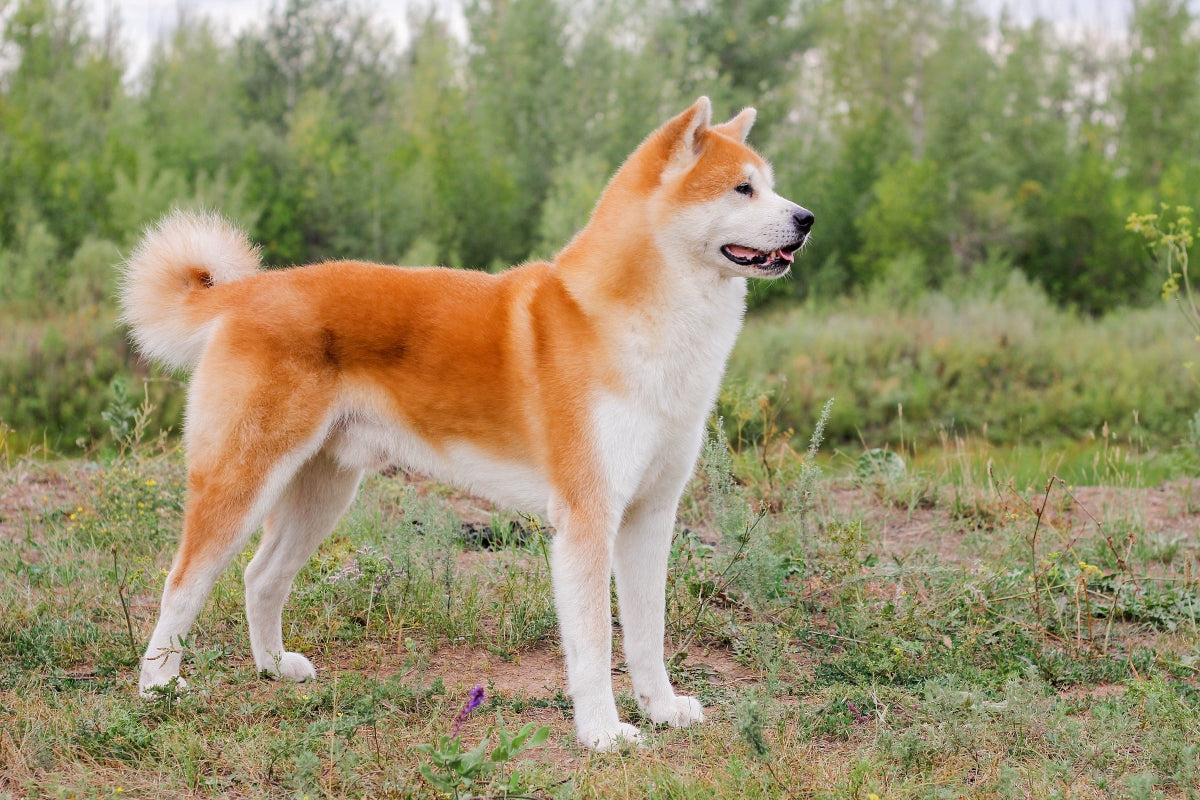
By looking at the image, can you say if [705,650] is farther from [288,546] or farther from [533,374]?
[288,546]

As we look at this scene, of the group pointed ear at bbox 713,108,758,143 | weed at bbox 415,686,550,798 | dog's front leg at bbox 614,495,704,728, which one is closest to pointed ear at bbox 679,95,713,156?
pointed ear at bbox 713,108,758,143

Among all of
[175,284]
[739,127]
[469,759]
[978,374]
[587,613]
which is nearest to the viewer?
[469,759]

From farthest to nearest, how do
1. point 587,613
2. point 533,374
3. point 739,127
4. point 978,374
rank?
point 978,374 < point 739,127 < point 533,374 < point 587,613

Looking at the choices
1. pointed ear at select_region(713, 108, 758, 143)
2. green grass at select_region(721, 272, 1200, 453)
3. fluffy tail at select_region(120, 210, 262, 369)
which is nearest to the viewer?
pointed ear at select_region(713, 108, 758, 143)

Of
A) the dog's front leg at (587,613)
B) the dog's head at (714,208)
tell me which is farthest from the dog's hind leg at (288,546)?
the dog's head at (714,208)

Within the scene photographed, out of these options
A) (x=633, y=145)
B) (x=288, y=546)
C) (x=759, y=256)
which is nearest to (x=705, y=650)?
(x=288, y=546)

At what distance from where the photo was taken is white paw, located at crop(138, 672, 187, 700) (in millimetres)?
3699

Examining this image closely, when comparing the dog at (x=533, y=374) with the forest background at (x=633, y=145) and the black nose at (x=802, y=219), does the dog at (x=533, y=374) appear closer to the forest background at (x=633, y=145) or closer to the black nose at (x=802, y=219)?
the black nose at (x=802, y=219)

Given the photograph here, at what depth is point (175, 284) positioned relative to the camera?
13.5 ft

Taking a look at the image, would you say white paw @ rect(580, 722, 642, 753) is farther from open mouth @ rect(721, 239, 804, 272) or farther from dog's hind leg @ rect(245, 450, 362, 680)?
open mouth @ rect(721, 239, 804, 272)

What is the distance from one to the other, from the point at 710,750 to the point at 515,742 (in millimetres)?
897

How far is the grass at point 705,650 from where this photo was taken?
3.32 metres

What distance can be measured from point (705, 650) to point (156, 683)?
2.18 metres

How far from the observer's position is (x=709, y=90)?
23688 millimetres
